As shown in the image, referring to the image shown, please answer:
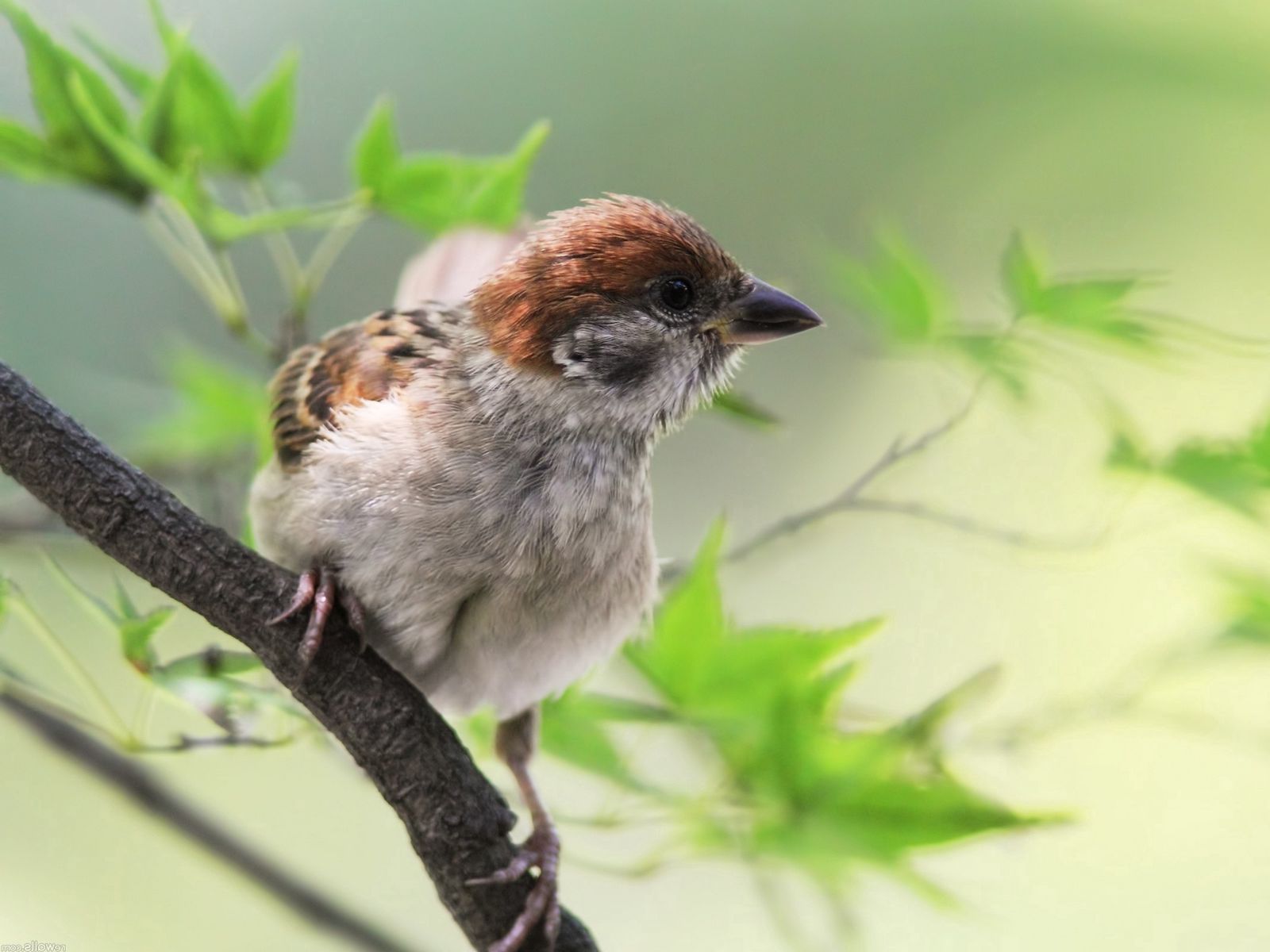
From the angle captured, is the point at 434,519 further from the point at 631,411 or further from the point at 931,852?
the point at 931,852

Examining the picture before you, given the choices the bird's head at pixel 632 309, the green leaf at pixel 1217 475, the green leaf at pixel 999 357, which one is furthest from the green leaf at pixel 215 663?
the green leaf at pixel 1217 475

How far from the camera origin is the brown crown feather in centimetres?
113

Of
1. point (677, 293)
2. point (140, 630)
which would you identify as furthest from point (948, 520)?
point (140, 630)

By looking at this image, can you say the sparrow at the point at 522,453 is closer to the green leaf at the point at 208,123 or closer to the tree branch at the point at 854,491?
the tree branch at the point at 854,491

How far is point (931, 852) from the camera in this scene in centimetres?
99

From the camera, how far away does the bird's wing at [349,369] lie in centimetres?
116

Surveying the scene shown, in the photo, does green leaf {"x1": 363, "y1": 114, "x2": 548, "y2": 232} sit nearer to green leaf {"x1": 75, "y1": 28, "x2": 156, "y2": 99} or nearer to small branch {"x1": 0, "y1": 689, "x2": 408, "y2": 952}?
green leaf {"x1": 75, "y1": 28, "x2": 156, "y2": 99}

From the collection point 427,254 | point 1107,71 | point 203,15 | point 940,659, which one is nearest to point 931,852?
point 427,254

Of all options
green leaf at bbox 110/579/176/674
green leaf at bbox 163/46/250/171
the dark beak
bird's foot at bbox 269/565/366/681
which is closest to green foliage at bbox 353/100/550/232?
green leaf at bbox 163/46/250/171

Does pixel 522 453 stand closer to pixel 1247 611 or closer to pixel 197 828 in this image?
pixel 197 828

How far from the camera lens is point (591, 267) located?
113cm

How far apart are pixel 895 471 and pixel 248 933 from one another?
1.32 metres

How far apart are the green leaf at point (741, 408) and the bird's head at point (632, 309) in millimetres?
19

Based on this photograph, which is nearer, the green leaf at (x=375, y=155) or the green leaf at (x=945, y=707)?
the green leaf at (x=945, y=707)
